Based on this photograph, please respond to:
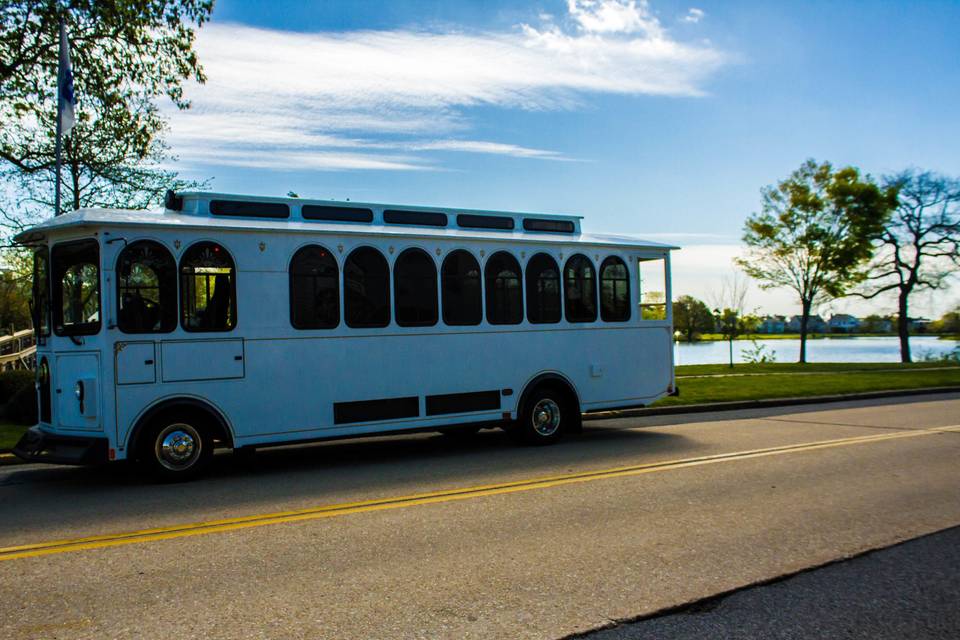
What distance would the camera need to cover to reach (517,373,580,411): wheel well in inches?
445

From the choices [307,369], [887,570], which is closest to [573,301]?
[307,369]

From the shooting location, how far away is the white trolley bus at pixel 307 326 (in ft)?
27.9

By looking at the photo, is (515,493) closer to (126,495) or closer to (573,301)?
(126,495)

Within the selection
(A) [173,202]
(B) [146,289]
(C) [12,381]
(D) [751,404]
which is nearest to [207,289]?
(B) [146,289]

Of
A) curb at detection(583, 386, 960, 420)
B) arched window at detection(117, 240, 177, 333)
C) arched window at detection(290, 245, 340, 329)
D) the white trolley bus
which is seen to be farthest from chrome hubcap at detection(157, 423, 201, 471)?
curb at detection(583, 386, 960, 420)

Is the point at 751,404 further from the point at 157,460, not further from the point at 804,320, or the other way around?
the point at 804,320

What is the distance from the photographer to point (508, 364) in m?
11.2

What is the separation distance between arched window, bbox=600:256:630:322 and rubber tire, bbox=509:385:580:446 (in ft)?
4.79

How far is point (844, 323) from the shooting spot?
49.6m

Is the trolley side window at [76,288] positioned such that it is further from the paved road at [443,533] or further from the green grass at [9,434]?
the green grass at [9,434]

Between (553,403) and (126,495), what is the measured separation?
5.83 meters

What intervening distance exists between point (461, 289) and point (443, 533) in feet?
16.9

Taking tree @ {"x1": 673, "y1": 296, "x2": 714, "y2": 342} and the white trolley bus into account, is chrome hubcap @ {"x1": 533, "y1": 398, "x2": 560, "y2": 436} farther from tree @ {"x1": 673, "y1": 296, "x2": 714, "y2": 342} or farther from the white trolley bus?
tree @ {"x1": 673, "y1": 296, "x2": 714, "y2": 342}

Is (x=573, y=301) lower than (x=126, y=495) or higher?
higher
